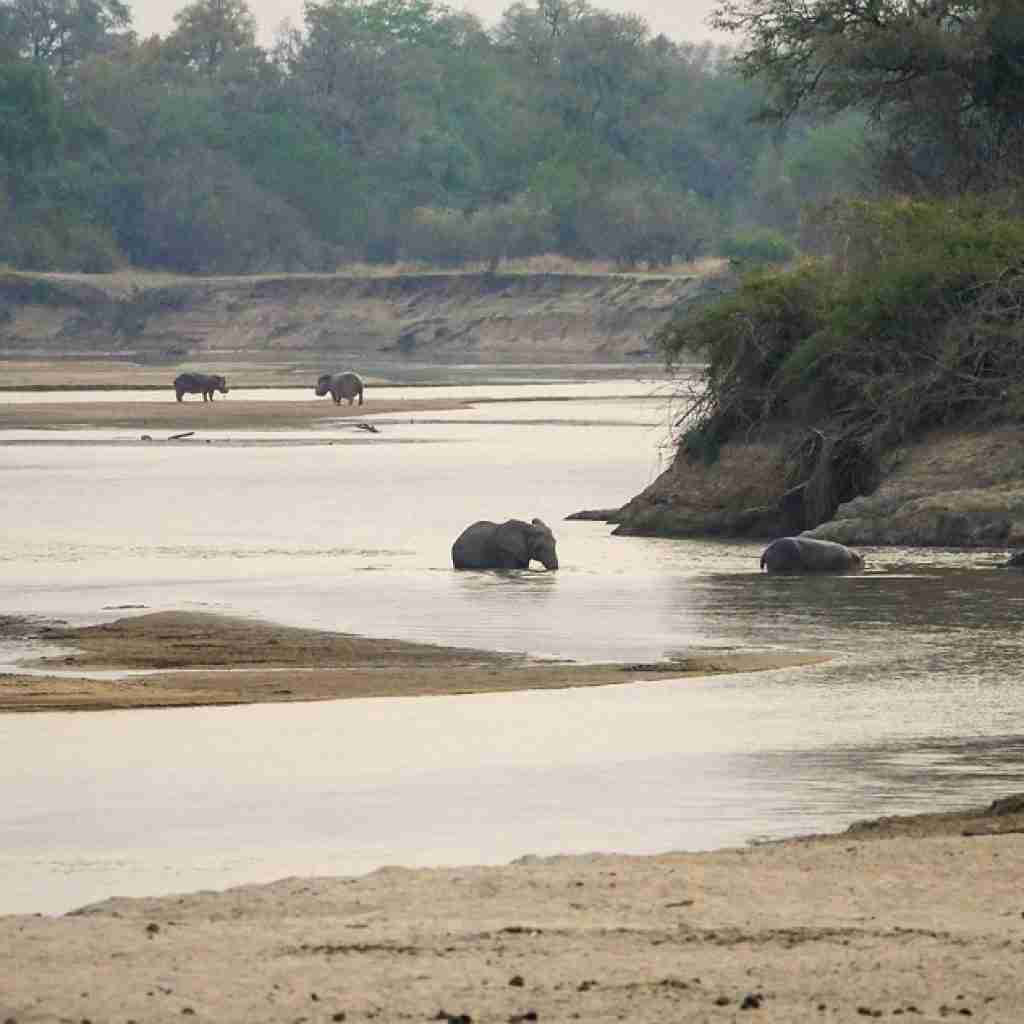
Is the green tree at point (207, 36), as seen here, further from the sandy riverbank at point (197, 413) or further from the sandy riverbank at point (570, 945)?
the sandy riverbank at point (570, 945)

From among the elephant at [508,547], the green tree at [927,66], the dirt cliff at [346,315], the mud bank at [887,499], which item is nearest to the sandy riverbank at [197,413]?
the green tree at [927,66]

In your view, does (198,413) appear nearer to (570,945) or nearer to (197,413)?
(197,413)

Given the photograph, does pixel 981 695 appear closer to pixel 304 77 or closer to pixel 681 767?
pixel 681 767

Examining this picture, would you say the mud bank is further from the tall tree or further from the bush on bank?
the tall tree

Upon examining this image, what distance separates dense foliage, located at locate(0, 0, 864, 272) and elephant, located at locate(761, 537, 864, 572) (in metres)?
80.1

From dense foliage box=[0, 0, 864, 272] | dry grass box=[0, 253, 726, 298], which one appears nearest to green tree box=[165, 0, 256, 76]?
dense foliage box=[0, 0, 864, 272]

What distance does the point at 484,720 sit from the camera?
15.1 metres

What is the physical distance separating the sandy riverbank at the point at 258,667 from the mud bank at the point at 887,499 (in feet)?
26.4

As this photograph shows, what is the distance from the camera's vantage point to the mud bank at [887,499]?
26172 mm

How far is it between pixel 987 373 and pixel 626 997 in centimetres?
2118

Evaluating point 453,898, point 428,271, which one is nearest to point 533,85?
point 428,271

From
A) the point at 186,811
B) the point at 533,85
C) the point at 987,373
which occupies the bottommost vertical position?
the point at 186,811

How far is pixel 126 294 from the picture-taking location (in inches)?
4311

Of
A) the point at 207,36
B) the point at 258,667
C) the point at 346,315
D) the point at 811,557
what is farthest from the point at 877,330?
the point at 207,36
